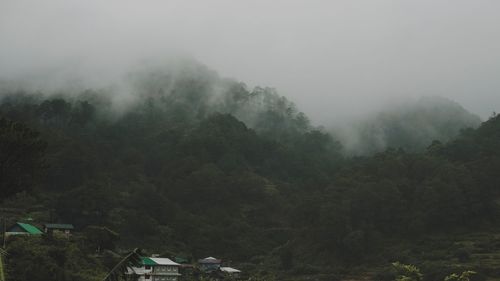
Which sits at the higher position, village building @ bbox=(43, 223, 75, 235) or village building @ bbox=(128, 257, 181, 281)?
village building @ bbox=(43, 223, 75, 235)

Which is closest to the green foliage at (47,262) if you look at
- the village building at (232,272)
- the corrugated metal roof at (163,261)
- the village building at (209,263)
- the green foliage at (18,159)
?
the green foliage at (18,159)

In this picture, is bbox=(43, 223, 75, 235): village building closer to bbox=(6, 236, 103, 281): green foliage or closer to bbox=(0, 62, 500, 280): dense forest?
bbox=(0, 62, 500, 280): dense forest

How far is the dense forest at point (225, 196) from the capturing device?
57.6 m

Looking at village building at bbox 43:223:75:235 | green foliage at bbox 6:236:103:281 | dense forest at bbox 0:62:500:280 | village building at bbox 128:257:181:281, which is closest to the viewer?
green foliage at bbox 6:236:103:281

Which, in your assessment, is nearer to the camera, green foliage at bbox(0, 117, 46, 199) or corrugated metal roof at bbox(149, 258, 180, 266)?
green foliage at bbox(0, 117, 46, 199)

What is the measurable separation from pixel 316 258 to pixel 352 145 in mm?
75368

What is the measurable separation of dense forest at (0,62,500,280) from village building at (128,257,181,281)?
10.7 ft

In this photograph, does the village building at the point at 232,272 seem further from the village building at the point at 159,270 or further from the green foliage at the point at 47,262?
the green foliage at the point at 47,262

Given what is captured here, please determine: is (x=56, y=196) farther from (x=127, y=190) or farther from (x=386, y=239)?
(x=386, y=239)

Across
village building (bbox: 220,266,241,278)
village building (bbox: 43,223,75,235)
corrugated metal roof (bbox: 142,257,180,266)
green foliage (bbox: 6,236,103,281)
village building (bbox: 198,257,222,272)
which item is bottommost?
green foliage (bbox: 6,236,103,281)

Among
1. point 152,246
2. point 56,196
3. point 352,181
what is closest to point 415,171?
point 352,181

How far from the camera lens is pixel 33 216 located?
213 ft

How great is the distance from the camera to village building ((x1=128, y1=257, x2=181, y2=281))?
191 feet

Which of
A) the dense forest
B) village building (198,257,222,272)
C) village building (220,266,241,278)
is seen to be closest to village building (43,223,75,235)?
the dense forest
